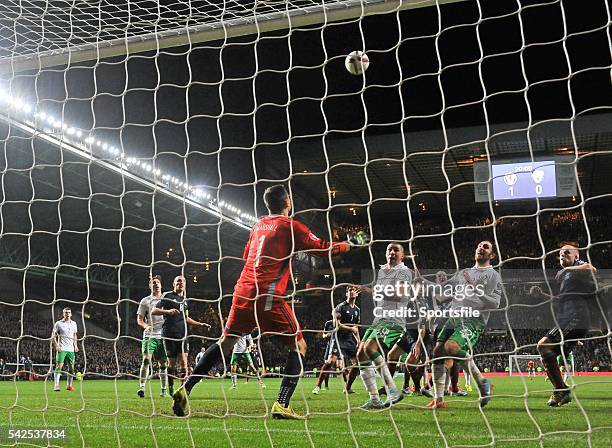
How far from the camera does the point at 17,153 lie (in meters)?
16.6

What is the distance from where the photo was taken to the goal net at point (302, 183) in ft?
12.2

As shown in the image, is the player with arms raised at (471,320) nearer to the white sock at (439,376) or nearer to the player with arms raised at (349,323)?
the white sock at (439,376)

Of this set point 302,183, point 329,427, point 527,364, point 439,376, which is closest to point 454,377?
point 439,376

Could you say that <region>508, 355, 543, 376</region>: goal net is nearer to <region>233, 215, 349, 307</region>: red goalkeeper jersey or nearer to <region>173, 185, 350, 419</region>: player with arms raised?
<region>173, 185, 350, 419</region>: player with arms raised

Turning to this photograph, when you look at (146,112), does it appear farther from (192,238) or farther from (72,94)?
(192,238)

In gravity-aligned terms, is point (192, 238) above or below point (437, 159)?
below

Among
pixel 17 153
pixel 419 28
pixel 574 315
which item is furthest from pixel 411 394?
pixel 17 153

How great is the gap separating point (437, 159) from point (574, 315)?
13117 millimetres

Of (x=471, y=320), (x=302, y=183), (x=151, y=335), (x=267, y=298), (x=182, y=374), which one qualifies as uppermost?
(x=302, y=183)

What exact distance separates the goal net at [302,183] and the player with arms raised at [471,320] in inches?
2.2

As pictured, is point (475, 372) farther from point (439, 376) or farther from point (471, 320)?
point (471, 320)

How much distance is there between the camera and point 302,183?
919 inches

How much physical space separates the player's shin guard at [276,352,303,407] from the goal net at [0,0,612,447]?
183 mm

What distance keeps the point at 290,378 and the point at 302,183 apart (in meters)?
19.5
